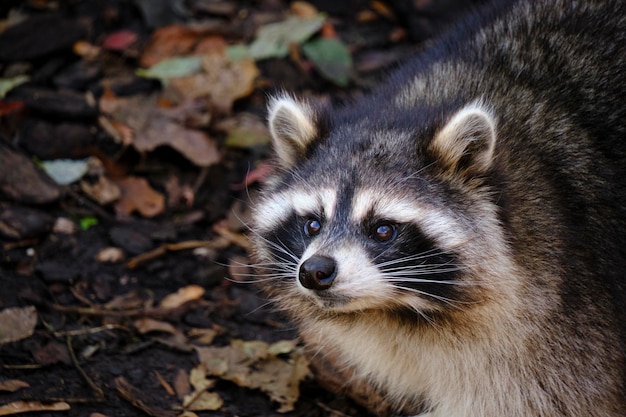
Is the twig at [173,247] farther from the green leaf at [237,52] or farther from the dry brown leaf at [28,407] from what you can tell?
the green leaf at [237,52]

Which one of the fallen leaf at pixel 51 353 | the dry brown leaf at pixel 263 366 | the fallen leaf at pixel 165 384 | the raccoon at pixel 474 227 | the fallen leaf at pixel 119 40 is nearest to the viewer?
the raccoon at pixel 474 227

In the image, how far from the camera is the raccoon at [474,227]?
3.95 m

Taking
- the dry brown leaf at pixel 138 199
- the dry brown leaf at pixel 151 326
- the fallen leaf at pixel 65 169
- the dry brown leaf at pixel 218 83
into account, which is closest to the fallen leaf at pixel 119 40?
the dry brown leaf at pixel 218 83

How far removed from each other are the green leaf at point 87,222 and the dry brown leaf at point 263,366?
4.39ft

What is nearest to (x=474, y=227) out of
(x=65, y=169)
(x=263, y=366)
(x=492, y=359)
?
(x=492, y=359)

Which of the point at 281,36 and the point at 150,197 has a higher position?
the point at 281,36

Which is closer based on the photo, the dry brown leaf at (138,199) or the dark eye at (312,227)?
the dark eye at (312,227)

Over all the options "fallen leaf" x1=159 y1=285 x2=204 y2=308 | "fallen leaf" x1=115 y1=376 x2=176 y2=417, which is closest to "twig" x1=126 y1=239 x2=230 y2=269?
"fallen leaf" x1=159 y1=285 x2=204 y2=308

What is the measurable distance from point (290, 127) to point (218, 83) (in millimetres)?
2804

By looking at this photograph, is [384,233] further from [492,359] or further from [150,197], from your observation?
[150,197]

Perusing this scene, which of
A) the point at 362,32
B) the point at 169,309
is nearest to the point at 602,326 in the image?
the point at 169,309

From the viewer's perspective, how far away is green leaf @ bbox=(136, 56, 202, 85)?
713 centimetres

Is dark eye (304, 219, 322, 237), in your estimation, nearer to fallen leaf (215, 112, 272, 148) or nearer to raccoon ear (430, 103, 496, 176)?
raccoon ear (430, 103, 496, 176)

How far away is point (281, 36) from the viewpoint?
7.54m
